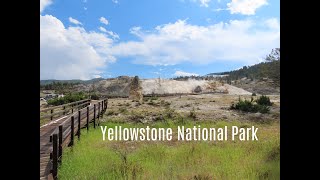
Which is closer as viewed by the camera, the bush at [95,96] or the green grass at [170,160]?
the green grass at [170,160]

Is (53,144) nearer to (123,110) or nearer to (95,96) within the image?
(123,110)

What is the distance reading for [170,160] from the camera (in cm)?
Result: 1245

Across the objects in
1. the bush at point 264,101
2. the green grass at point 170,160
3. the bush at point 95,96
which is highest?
the bush at point 95,96

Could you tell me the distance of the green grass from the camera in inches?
421

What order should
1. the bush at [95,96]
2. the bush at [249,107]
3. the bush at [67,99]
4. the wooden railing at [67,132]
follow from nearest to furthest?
the wooden railing at [67,132] < the bush at [67,99] < the bush at [249,107] < the bush at [95,96]

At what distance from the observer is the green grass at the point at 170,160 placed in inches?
421

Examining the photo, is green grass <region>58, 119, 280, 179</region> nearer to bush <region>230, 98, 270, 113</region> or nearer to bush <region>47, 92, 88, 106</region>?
bush <region>47, 92, 88, 106</region>

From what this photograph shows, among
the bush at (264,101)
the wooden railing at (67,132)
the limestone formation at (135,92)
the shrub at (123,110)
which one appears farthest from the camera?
the limestone formation at (135,92)

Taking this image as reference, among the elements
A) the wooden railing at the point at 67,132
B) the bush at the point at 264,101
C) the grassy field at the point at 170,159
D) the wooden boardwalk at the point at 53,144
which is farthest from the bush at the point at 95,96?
the bush at the point at 264,101

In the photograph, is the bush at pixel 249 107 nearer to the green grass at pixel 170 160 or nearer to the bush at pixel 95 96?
the green grass at pixel 170 160

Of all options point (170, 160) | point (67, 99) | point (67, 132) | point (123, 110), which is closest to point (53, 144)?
point (67, 132)

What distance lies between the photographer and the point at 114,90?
26078mm
